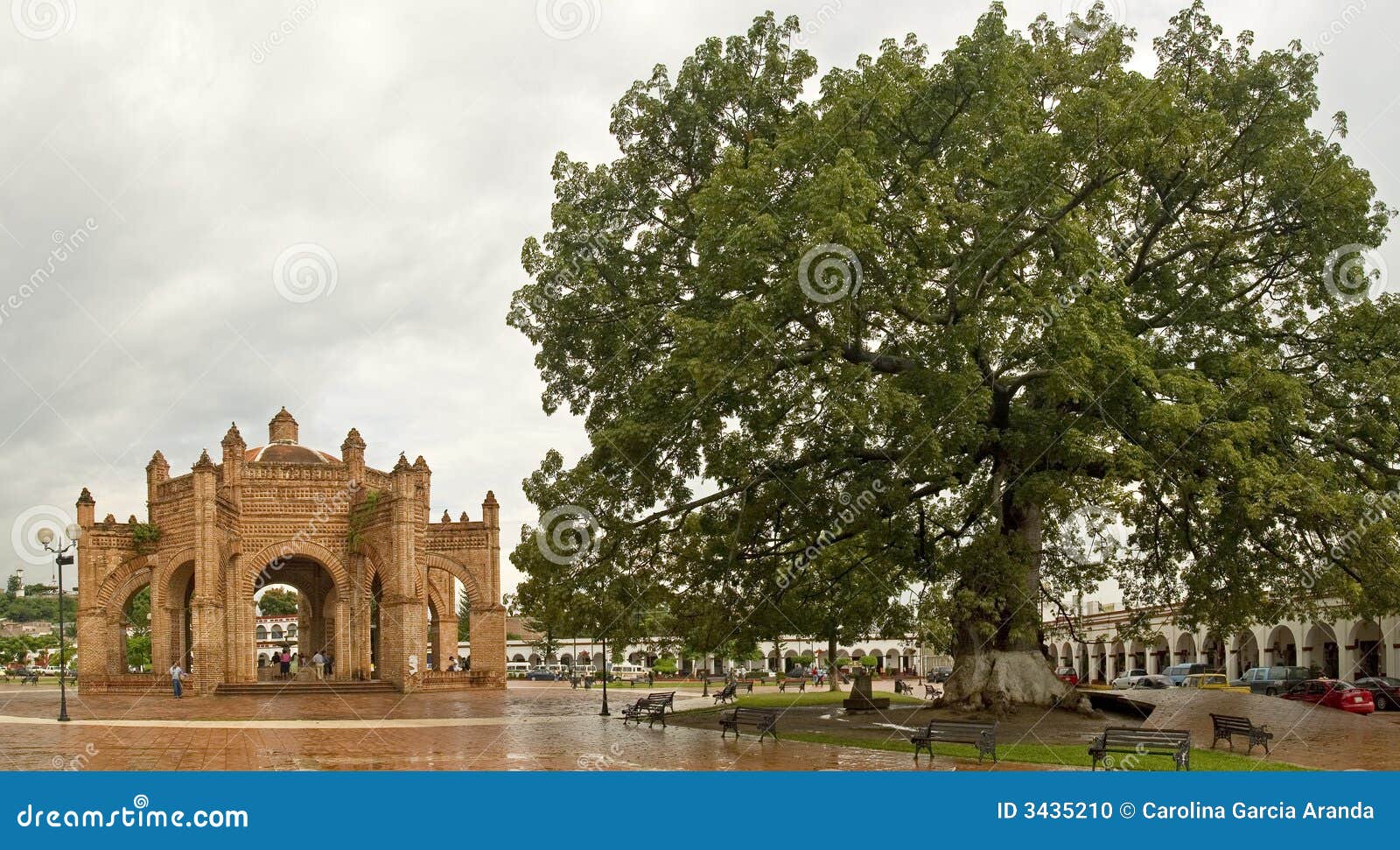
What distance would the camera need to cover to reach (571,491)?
835 inches

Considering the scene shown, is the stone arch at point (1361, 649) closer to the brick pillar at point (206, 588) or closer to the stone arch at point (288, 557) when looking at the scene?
the stone arch at point (288, 557)

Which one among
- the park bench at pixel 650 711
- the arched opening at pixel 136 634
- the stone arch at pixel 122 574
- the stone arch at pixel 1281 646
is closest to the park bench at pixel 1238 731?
the park bench at pixel 650 711

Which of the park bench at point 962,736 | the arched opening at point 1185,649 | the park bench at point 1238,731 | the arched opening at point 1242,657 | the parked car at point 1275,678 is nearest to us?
the park bench at point 962,736

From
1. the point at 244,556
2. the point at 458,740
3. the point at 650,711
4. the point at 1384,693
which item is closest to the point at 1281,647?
the point at 1384,693

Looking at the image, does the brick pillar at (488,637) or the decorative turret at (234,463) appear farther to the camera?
the brick pillar at (488,637)

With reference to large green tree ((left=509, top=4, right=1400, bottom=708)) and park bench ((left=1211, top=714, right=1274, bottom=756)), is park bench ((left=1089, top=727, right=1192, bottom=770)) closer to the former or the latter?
park bench ((left=1211, top=714, right=1274, bottom=756))

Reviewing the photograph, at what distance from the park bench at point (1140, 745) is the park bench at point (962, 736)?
1267 mm

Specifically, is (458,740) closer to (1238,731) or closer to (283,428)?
(1238,731)

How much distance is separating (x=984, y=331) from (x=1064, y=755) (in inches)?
282

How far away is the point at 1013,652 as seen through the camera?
22891 millimetres

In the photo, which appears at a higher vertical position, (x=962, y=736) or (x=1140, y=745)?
(x=1140, y=745)

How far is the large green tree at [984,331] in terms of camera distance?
19.2m

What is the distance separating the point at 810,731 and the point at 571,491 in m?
6.26

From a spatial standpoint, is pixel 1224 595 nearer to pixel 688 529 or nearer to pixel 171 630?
pixel 688 529
